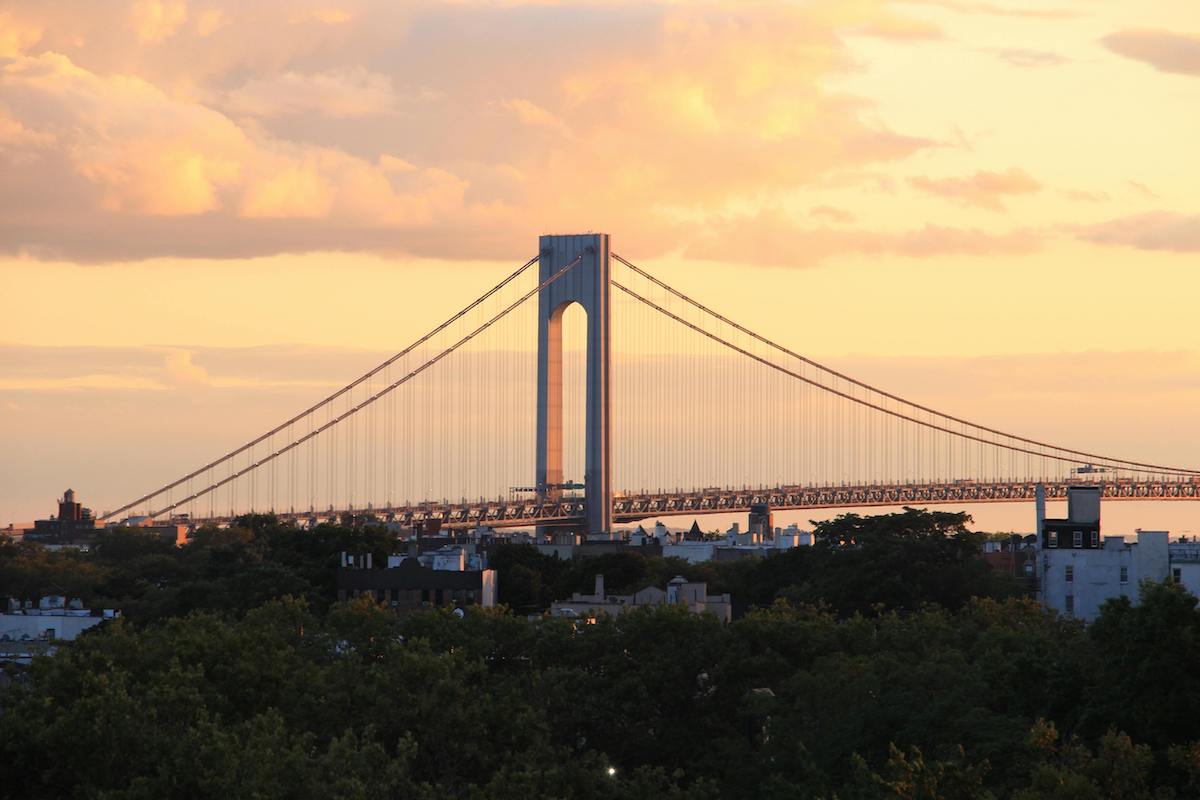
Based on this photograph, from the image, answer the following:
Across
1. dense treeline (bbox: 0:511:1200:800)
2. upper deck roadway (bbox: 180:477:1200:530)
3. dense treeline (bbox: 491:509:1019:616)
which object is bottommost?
dense treeline (bbox: 0:511:1200:800)

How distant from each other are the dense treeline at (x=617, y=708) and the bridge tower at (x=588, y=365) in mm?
66739

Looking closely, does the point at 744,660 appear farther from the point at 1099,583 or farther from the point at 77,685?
the point at 1099,583

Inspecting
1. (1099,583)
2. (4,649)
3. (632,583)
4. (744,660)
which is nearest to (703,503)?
(632,583)

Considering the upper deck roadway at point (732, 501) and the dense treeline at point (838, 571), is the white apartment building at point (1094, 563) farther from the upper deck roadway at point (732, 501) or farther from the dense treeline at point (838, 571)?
the upper deck roadway at point (732, 501)

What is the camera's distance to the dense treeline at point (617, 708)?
43594mm

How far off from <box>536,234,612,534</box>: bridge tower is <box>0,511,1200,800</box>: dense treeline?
66739 millimetres

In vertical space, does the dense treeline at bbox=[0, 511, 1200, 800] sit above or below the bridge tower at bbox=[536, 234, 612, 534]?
below

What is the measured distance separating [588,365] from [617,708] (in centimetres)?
8971

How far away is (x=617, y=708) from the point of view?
197 ft

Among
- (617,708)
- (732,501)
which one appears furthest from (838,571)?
(732,501)

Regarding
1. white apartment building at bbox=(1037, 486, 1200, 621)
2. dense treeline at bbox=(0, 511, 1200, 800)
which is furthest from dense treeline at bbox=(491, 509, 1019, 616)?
dense treeline at bbox=(0, 511, 1200, 800)

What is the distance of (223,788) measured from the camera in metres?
44.0

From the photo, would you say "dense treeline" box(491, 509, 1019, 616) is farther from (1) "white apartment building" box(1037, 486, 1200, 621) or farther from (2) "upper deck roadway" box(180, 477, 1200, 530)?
(2) "upper deck roadway" box(180, 477, 1200, 530)

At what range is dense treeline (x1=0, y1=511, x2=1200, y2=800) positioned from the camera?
143 feet
